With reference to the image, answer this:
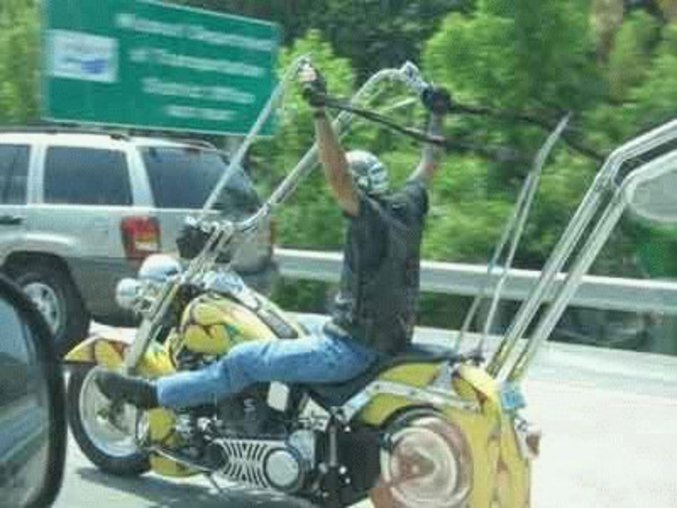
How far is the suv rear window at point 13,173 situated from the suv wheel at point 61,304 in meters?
0.76

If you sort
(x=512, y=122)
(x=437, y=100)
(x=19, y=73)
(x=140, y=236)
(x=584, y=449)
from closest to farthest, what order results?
(x=437, y=100) → (x=584, y=449) → (x=140, y=236) → (x=512, y=122) → (x=19, y=73)

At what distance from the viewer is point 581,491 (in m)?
8.01

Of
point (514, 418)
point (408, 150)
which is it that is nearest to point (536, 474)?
point (514, 418)

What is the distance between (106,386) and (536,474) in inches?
100

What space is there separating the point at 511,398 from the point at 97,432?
2431mm

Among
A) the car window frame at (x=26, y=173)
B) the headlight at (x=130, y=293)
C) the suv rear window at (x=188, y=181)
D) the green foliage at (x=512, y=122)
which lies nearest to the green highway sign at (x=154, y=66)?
the green foliage at (x=512, y=122)

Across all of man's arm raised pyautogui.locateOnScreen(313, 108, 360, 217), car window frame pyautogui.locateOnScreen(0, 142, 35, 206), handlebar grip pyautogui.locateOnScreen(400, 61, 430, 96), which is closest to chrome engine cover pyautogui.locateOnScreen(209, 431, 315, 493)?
man's arm raised pyautogui.locateOnScreen(313, 108, 360, 217)

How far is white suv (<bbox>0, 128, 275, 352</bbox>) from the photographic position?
12.6m

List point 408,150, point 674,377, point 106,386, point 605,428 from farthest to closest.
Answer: point 408,150 < point 674,377 < point 605,428 < point 106,386

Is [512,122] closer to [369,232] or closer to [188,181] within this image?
[188,181]

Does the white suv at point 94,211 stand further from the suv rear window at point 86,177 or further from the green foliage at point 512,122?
the green foliage at point 512,122

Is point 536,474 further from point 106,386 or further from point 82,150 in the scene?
point 82,150

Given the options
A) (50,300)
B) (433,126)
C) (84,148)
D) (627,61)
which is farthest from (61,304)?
(627,61)

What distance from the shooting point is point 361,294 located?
6434mm
